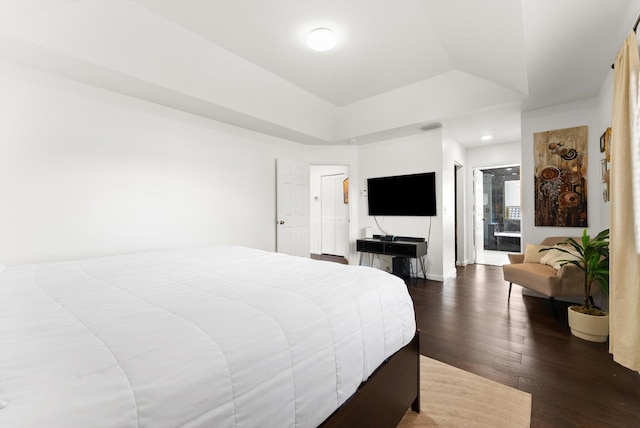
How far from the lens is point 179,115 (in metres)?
3.34

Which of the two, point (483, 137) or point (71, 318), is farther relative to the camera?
point (483, 137)

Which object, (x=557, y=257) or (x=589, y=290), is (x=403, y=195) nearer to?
(x=557, y=257)

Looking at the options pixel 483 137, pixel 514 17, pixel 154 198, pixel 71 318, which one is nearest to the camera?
pixel 71 318

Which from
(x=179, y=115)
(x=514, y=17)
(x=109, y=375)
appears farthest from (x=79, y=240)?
(x=514, y=17)

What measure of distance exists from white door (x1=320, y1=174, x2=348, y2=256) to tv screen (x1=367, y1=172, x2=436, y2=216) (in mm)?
1798

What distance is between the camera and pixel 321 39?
2775 mm

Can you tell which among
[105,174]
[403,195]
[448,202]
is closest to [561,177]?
[448,202]

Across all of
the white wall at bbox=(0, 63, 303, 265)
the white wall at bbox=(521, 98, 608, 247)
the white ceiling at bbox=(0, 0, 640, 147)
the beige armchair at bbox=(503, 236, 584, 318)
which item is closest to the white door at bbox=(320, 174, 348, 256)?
the white ceiling at bbox=(0, 0, 640, 147)

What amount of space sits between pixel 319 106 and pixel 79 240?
3.46 metres

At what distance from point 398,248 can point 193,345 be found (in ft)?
12.9

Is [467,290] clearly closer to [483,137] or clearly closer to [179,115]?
[483,137]

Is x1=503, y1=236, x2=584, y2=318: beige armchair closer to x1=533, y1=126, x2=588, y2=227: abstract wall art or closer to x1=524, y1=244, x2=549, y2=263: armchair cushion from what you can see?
x1=524, y1=244, x2=549, y2=263: armchair cushion

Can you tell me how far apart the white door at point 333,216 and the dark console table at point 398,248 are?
202 centimetres

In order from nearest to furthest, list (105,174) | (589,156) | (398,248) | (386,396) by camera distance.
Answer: (386,396), (105,174), (589,156), (398,248)
